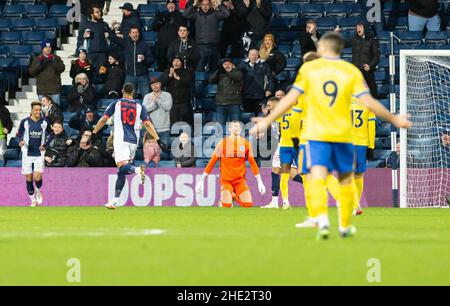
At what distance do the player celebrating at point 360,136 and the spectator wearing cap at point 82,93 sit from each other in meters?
9.00

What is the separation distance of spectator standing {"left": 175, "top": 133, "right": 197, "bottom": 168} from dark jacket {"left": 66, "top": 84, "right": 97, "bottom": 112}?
2.69 metres

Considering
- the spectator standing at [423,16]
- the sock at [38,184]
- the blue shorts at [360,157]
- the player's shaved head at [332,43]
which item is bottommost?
the sock at [38,184]

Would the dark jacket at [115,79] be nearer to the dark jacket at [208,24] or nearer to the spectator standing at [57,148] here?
the spectator standing at [57,148]

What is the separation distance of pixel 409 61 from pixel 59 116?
25.9 feet

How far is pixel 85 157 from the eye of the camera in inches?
971

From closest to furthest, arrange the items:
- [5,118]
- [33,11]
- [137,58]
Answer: [5,118], [137,58], [33,11]

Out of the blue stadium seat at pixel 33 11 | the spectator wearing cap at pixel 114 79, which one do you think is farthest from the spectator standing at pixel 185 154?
the blue stadium seat at pixel 33 11

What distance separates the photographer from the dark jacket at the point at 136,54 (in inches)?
1022

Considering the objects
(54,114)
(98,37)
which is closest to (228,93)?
(98,37)

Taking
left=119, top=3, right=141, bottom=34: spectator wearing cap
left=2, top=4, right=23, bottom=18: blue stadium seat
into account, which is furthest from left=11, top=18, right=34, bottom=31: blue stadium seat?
left=119, top=3, right=141, bottom=34: spectator wearing cap

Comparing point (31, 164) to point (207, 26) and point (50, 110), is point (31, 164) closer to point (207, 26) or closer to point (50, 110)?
point (50, 110)

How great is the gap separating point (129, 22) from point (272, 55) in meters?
3.61

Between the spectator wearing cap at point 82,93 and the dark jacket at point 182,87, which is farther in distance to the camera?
the spectator wearing cap at point 82,93

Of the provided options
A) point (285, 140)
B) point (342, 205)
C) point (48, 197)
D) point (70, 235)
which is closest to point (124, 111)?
point (285, 140)
